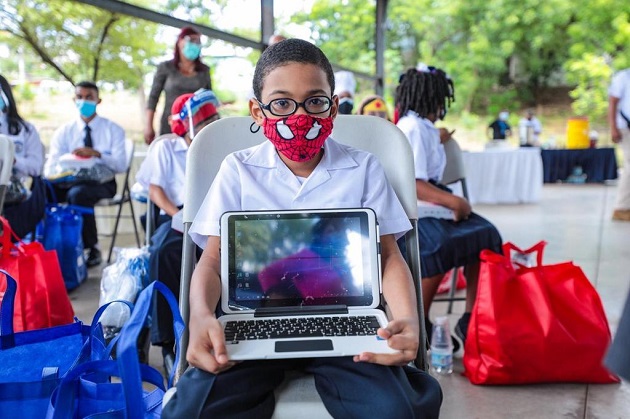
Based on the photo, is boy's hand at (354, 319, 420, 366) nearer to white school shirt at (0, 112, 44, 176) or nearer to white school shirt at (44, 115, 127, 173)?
white school shirt at (0, 112, 44, 176)

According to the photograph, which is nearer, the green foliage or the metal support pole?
the metal support pole

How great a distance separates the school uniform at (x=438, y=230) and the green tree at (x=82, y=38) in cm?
411

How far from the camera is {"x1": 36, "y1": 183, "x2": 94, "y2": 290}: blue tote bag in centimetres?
368

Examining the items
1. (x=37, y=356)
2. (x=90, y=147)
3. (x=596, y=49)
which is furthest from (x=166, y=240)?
(x=596, y=49)

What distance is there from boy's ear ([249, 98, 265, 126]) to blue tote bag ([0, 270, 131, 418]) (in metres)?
0.55

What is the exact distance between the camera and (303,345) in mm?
1138

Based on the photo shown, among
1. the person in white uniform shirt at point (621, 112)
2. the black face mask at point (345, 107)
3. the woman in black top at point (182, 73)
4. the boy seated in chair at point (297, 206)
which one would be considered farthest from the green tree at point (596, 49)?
the boy seated in chair at point (297, 206)

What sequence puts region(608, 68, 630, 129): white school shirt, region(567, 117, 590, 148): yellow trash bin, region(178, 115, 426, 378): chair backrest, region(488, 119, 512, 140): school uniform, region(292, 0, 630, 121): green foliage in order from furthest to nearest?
region(292, 0, 630, 121): green foliage < region(488, 119, 512, 140): school uniform < region(567, 117, 590, 148): yellow trash bin < region(608, 68, 630, 129): white school shirt < region(178, 115, 426, 378): chair backrest

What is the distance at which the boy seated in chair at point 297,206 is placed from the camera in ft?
3.69

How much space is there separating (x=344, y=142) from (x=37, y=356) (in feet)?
2.99

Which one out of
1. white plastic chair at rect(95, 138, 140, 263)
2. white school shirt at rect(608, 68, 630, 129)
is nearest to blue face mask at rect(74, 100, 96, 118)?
white plastic chair at rect(95, 138, 140, 263)

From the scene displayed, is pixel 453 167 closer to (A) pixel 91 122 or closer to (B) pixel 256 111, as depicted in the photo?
(B) pixel 256 111

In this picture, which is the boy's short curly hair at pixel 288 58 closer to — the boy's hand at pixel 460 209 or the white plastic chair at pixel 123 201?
the boy's hand at pixel 460 209

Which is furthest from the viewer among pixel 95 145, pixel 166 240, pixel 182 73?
pixel 95 145
